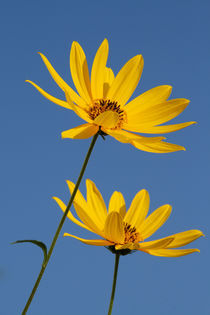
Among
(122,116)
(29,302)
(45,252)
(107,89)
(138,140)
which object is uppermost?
(107,89)

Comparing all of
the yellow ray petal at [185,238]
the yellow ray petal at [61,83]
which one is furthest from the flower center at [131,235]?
the yellow ray petal at [61,83]

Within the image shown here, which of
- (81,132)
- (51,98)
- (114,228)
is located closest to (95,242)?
(114,228)

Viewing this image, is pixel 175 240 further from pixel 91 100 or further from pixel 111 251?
pixel 91 100

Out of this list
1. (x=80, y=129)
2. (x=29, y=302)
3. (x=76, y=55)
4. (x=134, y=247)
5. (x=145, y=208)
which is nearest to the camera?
(x=29, y=302)

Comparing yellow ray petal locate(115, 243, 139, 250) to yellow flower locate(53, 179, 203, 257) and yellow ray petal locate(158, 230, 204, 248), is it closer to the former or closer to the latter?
yellow flower locate(53, 179, 203, 257)

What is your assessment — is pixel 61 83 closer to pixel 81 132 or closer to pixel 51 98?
pixel 51 98

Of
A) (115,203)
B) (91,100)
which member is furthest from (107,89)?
(115,203)
